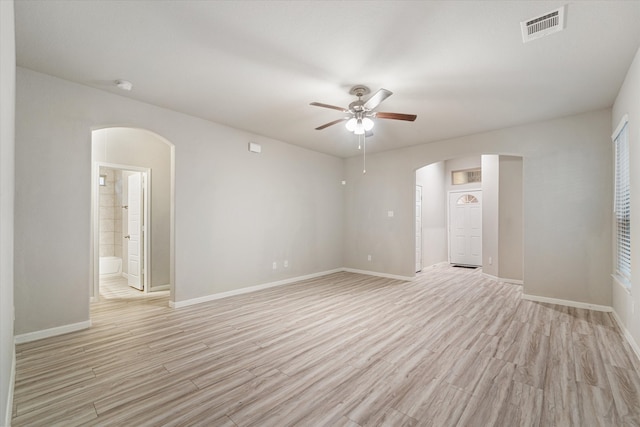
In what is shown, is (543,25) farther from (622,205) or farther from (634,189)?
(622,205)

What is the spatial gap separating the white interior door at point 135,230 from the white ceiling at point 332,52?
2.22 metres

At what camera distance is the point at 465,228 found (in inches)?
317

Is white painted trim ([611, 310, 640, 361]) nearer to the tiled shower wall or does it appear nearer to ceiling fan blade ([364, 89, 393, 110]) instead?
ceiling fan blade ([364, 89, 393, 110])

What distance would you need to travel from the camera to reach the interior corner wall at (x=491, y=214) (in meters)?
6.21

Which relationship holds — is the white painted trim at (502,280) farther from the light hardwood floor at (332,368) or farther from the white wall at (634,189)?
the white wall at (634,189)

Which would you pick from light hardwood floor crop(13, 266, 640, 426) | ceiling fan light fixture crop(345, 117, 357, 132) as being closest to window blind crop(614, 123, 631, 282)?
light hardwood floor crop(13, 266, 640, 426)

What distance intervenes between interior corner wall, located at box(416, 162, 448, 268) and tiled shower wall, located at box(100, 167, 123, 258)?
24.4 feet

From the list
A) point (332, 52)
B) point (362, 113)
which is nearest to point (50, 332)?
point (332, 52)

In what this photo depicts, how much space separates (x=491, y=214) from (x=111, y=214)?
354 inches

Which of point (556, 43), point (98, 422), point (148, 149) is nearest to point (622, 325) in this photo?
point (556, 43)

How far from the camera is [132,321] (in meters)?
3.66

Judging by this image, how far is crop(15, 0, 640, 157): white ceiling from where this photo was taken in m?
2.18

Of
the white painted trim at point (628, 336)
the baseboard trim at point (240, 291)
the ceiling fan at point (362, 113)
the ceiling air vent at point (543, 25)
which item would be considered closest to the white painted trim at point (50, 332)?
the baseboard trim at point (240, 291)

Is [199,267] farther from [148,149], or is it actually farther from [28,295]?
[148,149]
